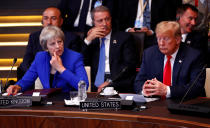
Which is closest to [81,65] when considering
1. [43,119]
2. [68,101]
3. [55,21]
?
[68,101]

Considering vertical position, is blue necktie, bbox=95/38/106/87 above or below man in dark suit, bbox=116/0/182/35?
below

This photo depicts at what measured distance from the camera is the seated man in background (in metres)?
3.12

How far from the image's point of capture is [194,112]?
2029mm

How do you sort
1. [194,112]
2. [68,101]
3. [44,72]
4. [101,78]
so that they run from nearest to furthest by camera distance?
[194,112] → [68,101] → [44,72] → [101,78]

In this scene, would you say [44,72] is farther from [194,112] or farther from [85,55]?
[194,112]

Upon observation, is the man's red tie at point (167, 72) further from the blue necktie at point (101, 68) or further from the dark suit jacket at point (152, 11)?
the dark suit jacket at point (152, 11)

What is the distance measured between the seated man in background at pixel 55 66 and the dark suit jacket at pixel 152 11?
166cm

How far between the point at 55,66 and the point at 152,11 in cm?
203

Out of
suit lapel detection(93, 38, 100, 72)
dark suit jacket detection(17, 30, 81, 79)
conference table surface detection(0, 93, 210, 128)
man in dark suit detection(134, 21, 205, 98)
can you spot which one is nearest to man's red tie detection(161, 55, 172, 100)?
man in dark suit detection(134, 21, 205, 98)

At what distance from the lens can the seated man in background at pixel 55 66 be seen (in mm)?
3125

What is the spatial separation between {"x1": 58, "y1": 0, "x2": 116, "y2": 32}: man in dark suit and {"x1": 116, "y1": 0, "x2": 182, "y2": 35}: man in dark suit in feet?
0.94

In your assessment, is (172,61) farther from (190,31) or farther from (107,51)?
(190,31)

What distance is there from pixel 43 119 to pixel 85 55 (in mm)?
1990

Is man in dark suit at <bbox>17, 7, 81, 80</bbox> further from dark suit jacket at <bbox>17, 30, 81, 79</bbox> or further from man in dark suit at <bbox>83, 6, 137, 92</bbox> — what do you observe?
man in dark suit at <bbox>83, 6, 137, 92</bbox>
